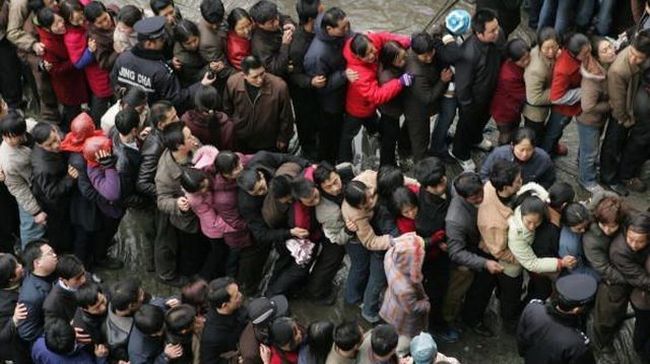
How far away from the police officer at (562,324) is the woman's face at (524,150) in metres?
1.21

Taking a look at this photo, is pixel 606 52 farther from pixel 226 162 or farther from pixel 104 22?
pixel 104 22

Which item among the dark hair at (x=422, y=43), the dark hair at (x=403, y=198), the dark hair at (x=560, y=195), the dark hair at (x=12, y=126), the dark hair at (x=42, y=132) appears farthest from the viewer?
the dark hair at (x=422, y=43)

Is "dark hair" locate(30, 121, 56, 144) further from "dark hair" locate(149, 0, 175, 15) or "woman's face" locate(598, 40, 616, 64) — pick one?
"woman's face" locate(598, 40, 616, 64)

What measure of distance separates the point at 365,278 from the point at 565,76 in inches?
90.9

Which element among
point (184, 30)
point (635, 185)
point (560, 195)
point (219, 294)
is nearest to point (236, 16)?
point (184, 30)

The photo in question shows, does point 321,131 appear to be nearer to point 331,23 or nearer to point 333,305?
point 331,23

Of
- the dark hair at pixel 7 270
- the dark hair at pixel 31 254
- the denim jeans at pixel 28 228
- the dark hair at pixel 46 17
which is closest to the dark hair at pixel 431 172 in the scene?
the dark hair at pixel 31 254

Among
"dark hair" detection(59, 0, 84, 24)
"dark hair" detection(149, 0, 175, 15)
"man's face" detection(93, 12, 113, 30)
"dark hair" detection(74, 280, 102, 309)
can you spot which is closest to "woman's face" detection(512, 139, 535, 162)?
"dark hair" detection(74, 280, 102, 309)

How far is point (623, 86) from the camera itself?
695 cm

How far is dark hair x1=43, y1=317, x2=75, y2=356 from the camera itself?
543cm

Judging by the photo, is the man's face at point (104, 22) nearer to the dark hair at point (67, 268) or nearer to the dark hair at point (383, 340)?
the dark hair at point (67, 268)

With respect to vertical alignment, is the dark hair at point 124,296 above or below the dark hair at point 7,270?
above

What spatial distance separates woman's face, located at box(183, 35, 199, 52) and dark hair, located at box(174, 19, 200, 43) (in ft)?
0.06

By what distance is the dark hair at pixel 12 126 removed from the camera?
657 cm
